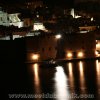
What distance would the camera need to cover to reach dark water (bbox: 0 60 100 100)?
15163mm

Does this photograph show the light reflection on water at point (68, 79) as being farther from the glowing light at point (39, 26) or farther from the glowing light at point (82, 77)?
the glowing light at point (39, 26)

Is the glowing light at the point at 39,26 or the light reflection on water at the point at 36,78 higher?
the glowing light at the point at 39,26

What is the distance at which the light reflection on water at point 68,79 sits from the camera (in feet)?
52.3

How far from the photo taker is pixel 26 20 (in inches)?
1241

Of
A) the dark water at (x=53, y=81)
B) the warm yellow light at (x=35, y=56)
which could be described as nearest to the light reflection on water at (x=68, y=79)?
A: the dark water at (x=53, y=81)

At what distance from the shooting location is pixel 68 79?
63.0ft

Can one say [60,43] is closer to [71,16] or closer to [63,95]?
[71,16]

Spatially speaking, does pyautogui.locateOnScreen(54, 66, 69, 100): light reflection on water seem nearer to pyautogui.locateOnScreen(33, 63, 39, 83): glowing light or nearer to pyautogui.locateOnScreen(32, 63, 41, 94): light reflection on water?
pyautogui.locateOnScreen(32, 63, 41, 94): light reflection on water

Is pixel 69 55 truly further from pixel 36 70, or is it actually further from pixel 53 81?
pixel 53 81

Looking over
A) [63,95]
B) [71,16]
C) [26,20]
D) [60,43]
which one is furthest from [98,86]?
[71,16]

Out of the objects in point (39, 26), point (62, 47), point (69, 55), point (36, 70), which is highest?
point (39, 26)

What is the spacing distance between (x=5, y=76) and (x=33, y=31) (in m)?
8.57

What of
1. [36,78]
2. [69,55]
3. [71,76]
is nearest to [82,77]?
[71,76]

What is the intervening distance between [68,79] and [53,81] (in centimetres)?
90
